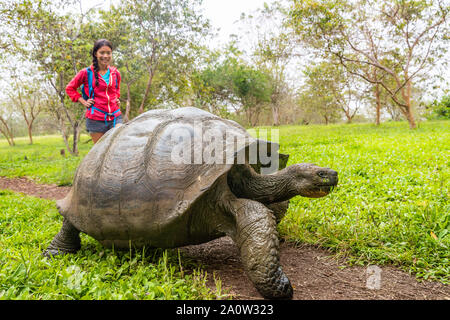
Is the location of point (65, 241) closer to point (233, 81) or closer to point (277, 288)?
point (277, 288)

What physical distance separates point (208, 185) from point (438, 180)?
3.40m

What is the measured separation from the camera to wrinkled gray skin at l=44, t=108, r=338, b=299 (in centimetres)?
204

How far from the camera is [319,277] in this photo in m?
2.34

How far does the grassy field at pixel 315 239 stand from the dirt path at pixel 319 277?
0.41 feet

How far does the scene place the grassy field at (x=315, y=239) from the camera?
6.43 ft

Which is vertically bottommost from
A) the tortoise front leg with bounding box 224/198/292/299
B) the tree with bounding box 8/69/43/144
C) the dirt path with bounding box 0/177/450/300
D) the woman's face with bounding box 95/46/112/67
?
the dirt path with bounding box 0/177/450/300

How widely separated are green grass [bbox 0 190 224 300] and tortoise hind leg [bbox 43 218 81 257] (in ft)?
0.32

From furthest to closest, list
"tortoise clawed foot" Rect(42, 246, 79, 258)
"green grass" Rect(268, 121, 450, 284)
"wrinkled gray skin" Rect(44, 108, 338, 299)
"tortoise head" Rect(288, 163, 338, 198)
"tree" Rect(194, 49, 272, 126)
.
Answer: "tree" Rect(194, 49, 272, 126) → "tortoise clawed foot" Rect(42, 246, 79, 258) → "green grass" Rect(268, 121, 450, 284) → "tortoise head" Rect(288, 163, 338, 198) → "wrinkled gray skin" Rect(44, 108, 338, 299)

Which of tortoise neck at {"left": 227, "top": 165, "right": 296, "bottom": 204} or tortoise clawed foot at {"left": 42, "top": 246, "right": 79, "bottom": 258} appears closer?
tortoise neck at {"left": 227, "top": 165, "right": 296, "bottom": 204}

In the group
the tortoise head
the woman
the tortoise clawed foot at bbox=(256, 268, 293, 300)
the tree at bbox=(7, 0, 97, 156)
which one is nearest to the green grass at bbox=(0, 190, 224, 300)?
the tortoise clawed foot at bbox=(256, 268, 293, 300)

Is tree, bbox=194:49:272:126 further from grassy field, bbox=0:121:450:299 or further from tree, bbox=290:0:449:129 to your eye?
grassy field, bbox=0:121:450:299

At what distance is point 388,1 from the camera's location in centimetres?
1285

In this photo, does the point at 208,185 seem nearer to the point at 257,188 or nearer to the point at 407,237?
the point at 257,188

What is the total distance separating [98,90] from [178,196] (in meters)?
2.44
